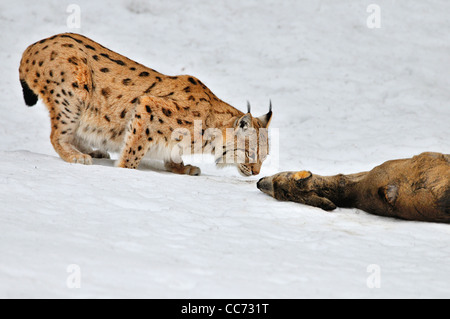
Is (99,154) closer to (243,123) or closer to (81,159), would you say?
(81,159)

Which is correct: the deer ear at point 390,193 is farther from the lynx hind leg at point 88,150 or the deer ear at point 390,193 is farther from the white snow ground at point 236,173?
the lynx hind leg at point 88,150

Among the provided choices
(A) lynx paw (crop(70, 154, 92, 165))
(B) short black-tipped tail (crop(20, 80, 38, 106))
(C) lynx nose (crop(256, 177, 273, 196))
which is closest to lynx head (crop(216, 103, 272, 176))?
(C) lynx nose (crop(256, 177, 273, 196))

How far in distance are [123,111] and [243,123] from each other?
152 cm

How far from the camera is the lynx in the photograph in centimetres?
826

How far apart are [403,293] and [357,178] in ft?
7.49

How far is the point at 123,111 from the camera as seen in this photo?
8445 millimetres

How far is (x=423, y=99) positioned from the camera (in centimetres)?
1165

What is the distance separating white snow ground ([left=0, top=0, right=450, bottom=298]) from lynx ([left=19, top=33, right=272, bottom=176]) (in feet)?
1.46

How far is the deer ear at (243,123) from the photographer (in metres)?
8.27

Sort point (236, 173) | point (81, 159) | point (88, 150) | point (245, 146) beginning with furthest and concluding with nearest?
point (236, 173) < point (88, 150) < point (245, 146) < point (81, 159)

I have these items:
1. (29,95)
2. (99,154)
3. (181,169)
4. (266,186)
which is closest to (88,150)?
(99,154)

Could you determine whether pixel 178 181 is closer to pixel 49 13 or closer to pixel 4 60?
pixel 4 60

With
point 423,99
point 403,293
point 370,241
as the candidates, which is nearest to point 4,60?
point 423,99

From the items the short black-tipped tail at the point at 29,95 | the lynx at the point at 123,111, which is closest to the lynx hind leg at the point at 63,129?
the lynx at the point at 123,111
